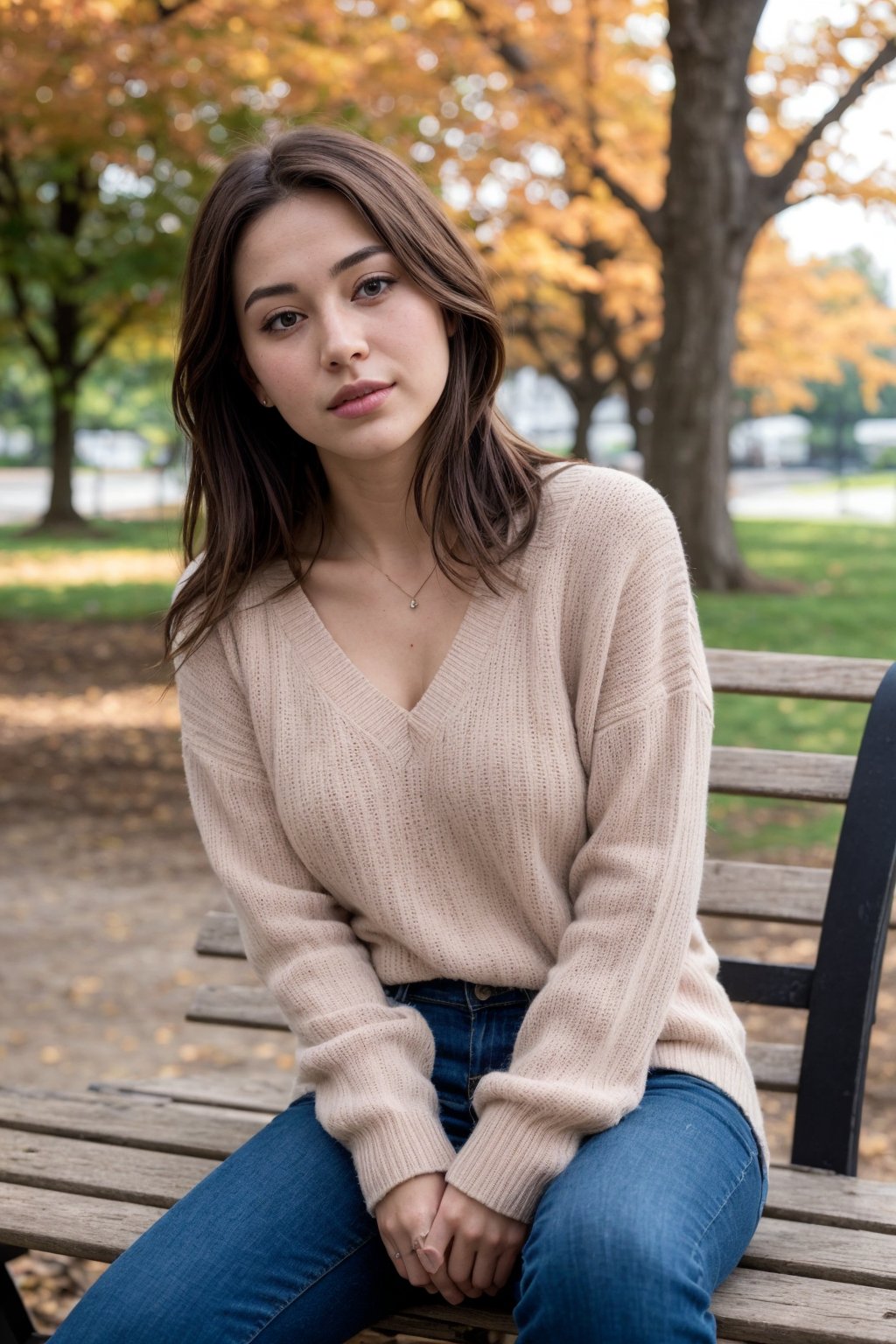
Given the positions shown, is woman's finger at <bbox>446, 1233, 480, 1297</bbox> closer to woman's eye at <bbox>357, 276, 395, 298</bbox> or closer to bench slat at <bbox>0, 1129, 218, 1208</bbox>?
bench slat at <bbox>0, 1129, 218, 1208</bbox>

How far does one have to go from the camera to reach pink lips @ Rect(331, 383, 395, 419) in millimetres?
2242

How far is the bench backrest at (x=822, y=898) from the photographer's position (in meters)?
2.54

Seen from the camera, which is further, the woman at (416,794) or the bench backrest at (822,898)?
the bench backrest at (822,898)

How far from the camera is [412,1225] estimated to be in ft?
6.52

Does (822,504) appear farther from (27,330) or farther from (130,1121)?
(130,1121)

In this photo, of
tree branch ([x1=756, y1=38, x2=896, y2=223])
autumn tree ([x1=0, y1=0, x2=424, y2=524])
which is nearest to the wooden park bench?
autumn tree ([x1=0, y1=0, x2=424, y2=524])

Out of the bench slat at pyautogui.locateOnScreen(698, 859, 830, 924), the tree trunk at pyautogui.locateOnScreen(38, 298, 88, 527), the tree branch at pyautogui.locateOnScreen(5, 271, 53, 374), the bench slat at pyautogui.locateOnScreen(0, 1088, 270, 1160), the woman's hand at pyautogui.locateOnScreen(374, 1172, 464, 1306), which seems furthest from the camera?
the tree trunk at pyautogui.locateOnScreen(38, 298, 88, 527)

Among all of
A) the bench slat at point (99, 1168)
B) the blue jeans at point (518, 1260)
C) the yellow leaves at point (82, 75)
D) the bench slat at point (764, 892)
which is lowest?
the bench slat at point (99, 1168)

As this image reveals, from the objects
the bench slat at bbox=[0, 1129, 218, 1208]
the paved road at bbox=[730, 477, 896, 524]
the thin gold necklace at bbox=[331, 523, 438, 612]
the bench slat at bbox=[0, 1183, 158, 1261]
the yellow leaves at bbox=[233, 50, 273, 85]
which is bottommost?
the paved road at bbox=[730, 477, 896, 524]

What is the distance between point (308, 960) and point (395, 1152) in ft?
1.16

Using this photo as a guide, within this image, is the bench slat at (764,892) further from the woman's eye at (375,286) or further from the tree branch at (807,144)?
the tree branch at (807,144)

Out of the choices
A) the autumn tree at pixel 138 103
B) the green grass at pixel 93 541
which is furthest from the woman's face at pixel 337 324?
the green grass at pixel 93 541

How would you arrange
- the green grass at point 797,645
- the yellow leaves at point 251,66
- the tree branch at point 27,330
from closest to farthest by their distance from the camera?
the green grass at point 797,645
the yellow leaves at point 251,66
the tree branch at point 27,330

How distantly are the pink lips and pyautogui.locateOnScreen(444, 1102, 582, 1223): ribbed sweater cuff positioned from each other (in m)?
1.01
